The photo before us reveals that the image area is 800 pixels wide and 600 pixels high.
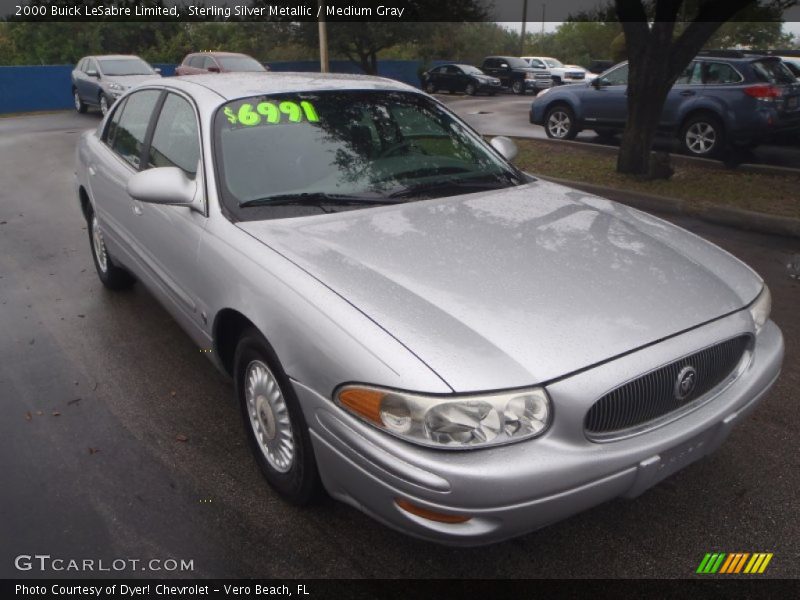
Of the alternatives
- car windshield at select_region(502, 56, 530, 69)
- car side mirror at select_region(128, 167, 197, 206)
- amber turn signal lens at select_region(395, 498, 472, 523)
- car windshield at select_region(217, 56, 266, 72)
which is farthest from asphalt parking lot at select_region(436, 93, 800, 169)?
amber turn signal lens at select_region(395, 498, 472, 523)

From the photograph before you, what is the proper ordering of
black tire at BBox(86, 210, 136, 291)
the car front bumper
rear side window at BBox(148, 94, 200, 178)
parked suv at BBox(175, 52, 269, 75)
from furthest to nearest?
parked suv at BBox(175, 52, 269, 75) < black tire at BBox(86, 210, 136, 291) < rear side window at BBox(148, 94, 200, 178) < the car front bumper

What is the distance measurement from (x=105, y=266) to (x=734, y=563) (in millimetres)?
4535

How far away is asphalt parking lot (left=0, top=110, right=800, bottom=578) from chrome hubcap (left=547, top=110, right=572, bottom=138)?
941cm

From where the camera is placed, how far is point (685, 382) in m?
2.40

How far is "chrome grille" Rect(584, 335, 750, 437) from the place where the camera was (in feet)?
7.35

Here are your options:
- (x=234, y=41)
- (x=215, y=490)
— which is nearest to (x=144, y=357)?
(x=215, y=490)

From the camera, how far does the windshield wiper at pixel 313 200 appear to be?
316 cm

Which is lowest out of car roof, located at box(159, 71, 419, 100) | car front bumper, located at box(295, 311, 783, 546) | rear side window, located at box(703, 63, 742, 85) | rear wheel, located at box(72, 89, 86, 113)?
rear wheel, located at box(72, 89, 86, 113)

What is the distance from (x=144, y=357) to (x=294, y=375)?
2.17 meters

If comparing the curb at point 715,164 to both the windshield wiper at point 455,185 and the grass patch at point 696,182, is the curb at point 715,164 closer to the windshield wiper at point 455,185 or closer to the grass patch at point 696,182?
the grass patch at point 696,182

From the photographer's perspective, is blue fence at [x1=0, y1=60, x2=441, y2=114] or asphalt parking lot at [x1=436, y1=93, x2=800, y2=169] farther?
blue fence at [x1=0, y1=60, x2=441, y2=114]

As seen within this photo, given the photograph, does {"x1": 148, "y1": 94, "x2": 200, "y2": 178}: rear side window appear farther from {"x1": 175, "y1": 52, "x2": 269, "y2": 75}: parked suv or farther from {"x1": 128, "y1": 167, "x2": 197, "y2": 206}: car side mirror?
{"x1": 175, "y1": 52, "x2": 269, "y2": 75}: parked suv

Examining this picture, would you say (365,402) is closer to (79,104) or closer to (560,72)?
(79,104)

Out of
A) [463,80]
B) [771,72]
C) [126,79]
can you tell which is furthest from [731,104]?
[463,80]
